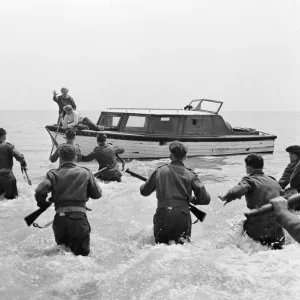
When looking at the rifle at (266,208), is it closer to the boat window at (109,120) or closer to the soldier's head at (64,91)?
the soldier's head at (64,91)

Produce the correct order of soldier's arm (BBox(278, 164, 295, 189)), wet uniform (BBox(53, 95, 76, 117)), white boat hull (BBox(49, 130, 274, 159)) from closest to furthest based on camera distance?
soldier's arm (BBox(278, 164, 295, 189)) → wet uniform (BBox(53, 95, 76, 117)) → white boat hull (BBox(49, 130, 274, 159))

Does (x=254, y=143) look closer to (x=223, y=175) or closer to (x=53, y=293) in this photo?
(x=223, y=175)

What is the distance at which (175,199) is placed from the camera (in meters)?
5.89

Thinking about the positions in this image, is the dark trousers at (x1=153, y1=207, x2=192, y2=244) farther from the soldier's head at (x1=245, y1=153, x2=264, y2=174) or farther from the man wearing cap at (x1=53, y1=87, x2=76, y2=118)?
the man wearing cap at (x1=53, y1=87, x2=76, y2=118)

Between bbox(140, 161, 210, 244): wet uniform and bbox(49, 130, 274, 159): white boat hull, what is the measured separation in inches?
439

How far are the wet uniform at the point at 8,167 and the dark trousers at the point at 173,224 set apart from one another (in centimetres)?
389

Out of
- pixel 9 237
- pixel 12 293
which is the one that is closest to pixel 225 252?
pixel 12 293

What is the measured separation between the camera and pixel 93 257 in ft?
20.1

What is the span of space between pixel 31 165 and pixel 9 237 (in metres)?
12.7

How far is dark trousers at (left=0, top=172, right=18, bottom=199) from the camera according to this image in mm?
9109

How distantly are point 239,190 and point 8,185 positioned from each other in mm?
5225

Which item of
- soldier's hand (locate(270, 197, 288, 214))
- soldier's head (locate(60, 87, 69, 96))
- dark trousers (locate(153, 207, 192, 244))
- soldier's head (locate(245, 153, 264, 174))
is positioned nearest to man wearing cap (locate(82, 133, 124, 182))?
dark trousers (locate(153, 207, 192, 244))

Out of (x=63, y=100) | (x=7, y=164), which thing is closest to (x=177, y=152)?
(x=7, y=164)

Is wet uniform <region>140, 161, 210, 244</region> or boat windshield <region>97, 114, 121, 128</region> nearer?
wet uniform <region>140, 161, 210, 244</region>
